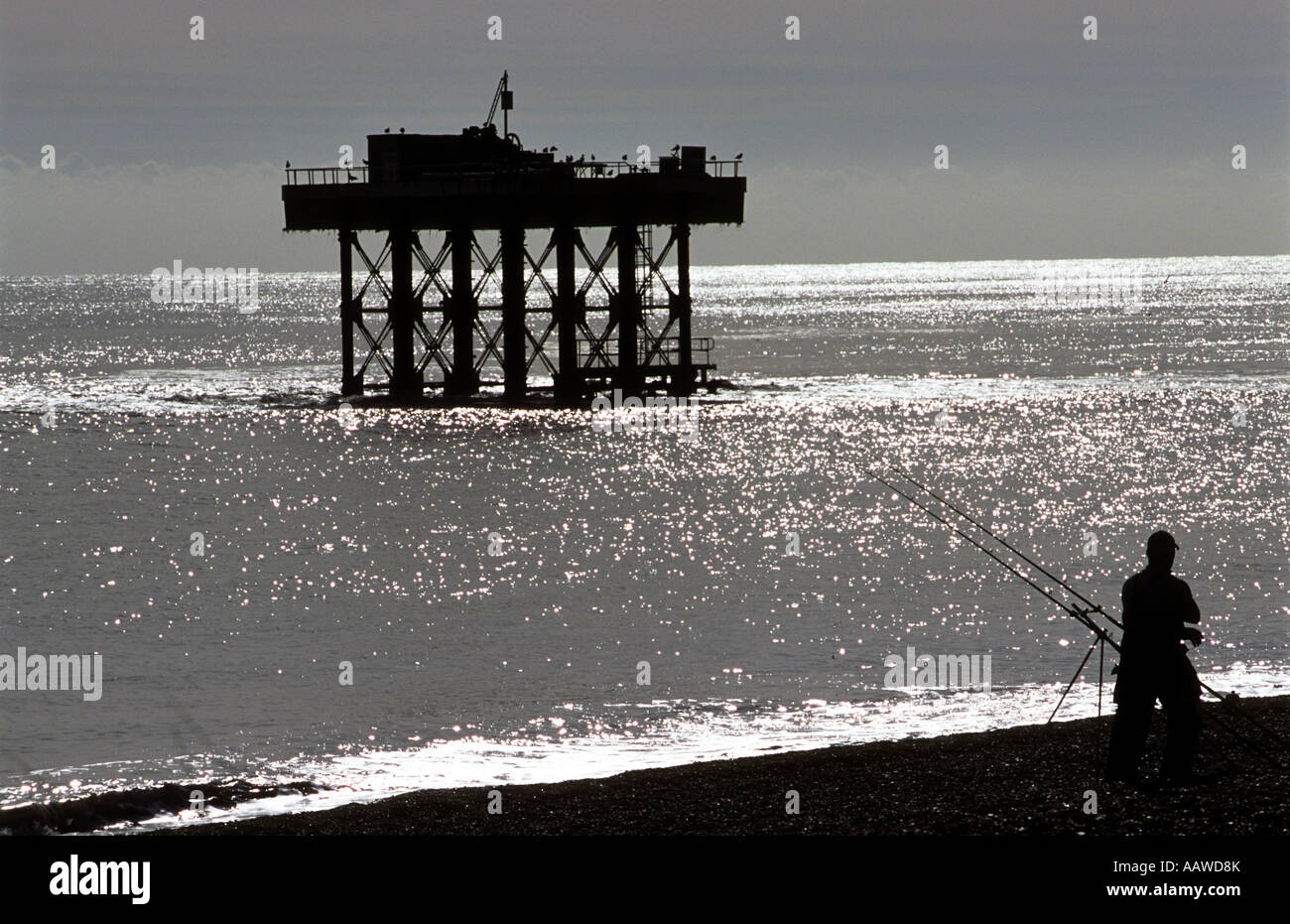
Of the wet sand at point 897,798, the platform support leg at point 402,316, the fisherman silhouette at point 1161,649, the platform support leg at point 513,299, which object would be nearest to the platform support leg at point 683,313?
the platform support leg at point 513,299

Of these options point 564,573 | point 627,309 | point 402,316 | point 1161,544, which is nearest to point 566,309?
point 627,309

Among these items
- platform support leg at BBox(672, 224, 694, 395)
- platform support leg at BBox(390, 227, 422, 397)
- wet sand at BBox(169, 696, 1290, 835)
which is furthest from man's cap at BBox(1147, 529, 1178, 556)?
platform support leg at BBox(390, 227, 422, 397)

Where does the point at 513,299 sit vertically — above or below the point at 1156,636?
above

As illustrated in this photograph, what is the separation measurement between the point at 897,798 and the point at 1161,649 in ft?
9.34

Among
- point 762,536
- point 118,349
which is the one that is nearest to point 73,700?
point 762,536

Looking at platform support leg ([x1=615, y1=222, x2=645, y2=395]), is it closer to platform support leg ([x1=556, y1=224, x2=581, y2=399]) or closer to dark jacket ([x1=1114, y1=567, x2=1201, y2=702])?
platform support leg ([x1=556, y1=224, x2=581, y2=399])

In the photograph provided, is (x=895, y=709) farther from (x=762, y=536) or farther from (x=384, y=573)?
(x=762, y=536)

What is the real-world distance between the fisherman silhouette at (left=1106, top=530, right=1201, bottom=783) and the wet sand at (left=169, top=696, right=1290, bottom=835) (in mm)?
653

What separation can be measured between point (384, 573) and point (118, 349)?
117m

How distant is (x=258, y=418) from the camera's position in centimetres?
7100

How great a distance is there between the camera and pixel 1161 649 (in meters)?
12.4

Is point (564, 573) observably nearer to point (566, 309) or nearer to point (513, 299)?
point (566, 309)

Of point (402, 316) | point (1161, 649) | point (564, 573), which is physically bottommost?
point (564, 573)

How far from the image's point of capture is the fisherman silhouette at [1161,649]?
12.3m
